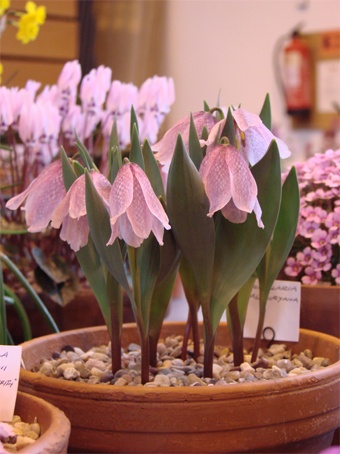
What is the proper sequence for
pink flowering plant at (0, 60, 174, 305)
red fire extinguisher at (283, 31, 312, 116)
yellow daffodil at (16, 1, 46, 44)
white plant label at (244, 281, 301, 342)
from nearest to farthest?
white plant label at (244, 281, 301, 342) → pink flowering plant at (0, 60, 174, 305) → yellow daffodil at (16, 1, 46, 44) → red fire extinguisher at (283, 31, 312, 116)

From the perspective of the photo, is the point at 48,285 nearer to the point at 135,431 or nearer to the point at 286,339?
the point at 286,339

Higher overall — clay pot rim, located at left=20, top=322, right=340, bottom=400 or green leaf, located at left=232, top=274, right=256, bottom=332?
green leaf, located at left=232, top=274, right=256, bottom=332

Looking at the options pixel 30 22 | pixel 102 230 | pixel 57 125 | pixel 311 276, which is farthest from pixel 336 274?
pixel 30 22

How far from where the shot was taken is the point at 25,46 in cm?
379

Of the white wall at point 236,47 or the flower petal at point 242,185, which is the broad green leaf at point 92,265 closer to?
the flower petal at point 242,185

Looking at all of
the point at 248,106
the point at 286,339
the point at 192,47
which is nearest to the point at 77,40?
the point at 192,47

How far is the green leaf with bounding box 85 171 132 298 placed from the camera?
2.12 ft

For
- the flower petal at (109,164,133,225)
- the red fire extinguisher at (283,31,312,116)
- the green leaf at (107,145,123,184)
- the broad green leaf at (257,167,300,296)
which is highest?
the red fire extinguisher at (283,31,312,116)

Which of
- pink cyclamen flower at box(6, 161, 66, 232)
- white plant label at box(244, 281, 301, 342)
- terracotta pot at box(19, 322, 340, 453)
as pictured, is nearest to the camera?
terracotta pot at box(19, 322, 340, 453)

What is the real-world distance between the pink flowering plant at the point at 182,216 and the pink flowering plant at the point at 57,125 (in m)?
0.44

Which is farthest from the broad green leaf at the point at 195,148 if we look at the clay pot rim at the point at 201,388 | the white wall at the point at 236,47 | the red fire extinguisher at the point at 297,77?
the red fire extinguisher at the point at 297,77

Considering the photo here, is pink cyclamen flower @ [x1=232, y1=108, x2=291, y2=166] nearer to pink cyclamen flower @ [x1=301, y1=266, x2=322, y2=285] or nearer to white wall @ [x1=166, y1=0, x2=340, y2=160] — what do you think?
pink cyclamen flower @ [x1=301, y1=266, x2=322, y2=285]

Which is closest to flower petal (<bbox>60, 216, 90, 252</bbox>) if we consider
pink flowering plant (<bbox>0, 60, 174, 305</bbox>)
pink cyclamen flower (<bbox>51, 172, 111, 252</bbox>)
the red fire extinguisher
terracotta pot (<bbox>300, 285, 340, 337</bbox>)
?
pink cyclamen flower (<bbox>51, 172, 111, 252</bbox>)

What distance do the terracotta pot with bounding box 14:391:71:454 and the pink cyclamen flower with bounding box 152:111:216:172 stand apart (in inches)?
10.5
